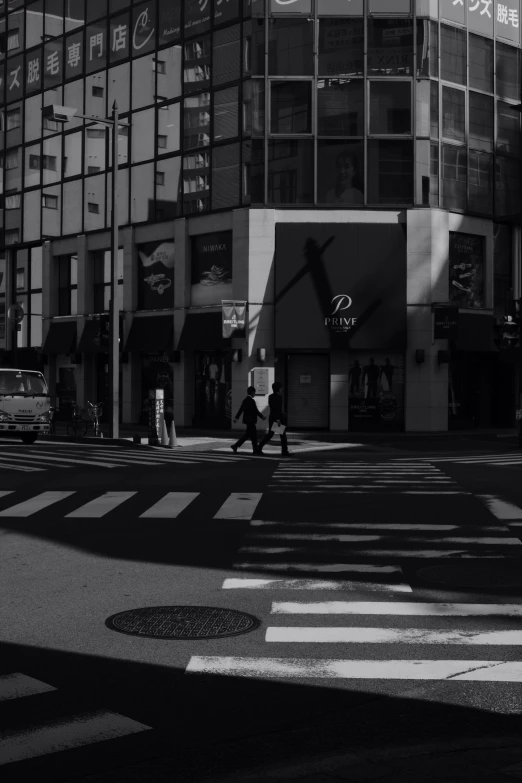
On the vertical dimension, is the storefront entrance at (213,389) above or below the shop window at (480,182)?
below

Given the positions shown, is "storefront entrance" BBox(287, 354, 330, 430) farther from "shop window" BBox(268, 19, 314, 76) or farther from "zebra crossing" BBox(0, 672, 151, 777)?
"zebra crossing" BBox(0, 672, 151, 777)

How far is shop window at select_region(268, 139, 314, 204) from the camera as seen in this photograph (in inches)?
1409

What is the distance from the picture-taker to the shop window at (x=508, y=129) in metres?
37.9

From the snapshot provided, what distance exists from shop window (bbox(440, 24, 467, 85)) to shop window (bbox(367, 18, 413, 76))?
1.29m

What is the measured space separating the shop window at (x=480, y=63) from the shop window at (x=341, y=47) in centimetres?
428

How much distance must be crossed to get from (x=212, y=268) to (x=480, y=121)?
1132cm

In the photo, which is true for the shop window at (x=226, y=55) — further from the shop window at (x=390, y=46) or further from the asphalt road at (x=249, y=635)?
the asphalt road at (x=249, y=635)

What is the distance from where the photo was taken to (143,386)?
4038 centimetres

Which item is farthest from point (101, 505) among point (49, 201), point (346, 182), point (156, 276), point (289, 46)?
point (49, 201)

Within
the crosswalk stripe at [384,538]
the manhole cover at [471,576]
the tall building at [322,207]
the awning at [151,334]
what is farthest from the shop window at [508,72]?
the manhole cover at [471,576]

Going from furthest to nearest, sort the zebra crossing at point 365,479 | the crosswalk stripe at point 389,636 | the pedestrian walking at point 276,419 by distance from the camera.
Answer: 1. the pedestrian walking at point 276,419
2. the zebra crossing at point 365,479
3. the crosswalk stripe at point 389,636

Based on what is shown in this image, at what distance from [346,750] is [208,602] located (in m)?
3.41

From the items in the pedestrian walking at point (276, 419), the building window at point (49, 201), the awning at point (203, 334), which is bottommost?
the pedestrian walking at point (276, 419)

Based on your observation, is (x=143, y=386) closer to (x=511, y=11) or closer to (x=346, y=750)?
(x=511, y=11)
